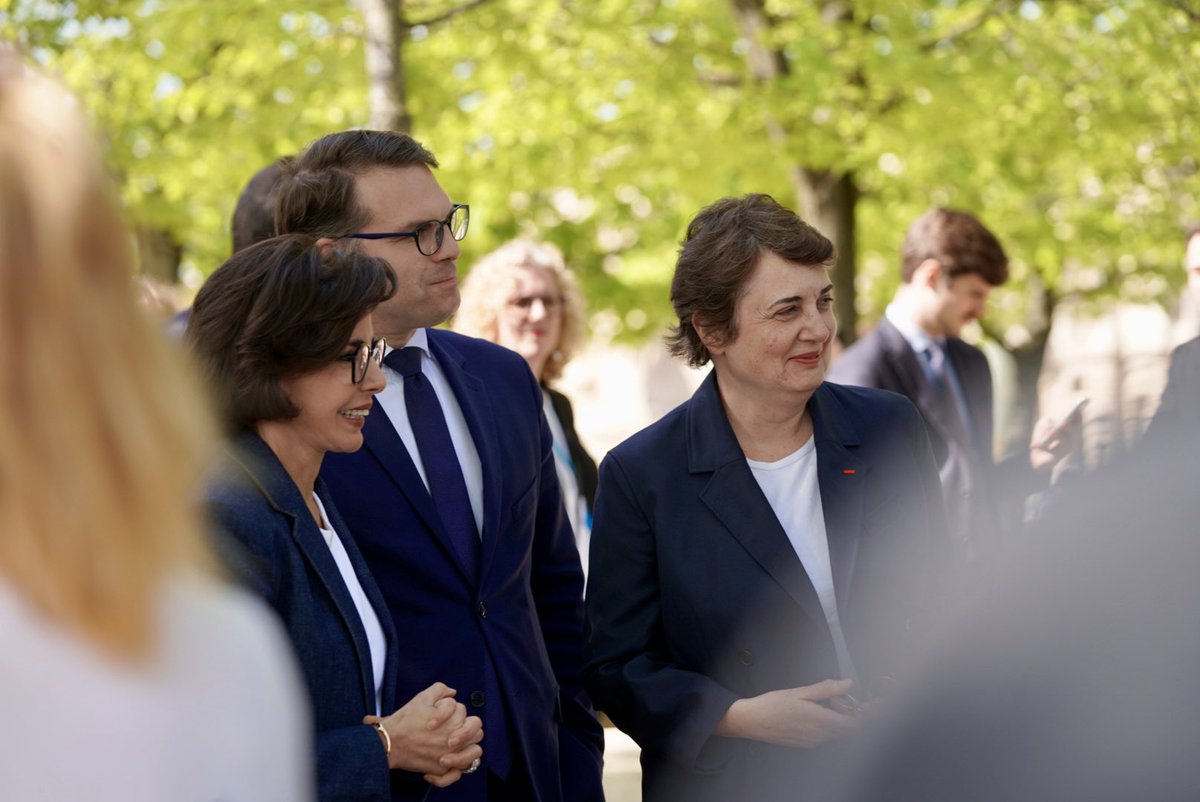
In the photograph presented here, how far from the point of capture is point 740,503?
11.4 feet

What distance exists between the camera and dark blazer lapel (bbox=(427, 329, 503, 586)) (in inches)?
133

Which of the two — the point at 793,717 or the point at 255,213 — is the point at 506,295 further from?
the point at 793,717

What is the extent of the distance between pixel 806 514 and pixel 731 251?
0.67 m

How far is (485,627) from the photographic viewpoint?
10.9 feet

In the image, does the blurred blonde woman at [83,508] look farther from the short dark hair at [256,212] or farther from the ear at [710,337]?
the short dark hair at [256,212]

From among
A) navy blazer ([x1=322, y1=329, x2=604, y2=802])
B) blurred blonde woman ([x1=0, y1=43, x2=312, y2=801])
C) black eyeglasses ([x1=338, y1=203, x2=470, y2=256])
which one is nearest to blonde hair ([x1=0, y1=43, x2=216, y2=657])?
blurred blonde woman ([x1=0, y1=43, x2=312, y2=801])

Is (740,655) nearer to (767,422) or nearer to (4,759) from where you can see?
(767,422)

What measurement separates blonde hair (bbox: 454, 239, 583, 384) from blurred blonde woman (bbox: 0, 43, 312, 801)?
480 cm

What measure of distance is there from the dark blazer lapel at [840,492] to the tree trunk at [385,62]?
4.62 m

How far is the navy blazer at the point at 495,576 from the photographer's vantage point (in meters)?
3.27

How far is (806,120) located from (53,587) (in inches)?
440

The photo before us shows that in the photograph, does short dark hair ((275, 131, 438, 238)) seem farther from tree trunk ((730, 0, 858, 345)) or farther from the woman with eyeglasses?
tree trunk ((730, 0, 858, 345))

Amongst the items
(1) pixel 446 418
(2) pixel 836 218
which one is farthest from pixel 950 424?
(2) pixel 836 218

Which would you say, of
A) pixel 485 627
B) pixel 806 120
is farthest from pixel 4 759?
pixel 806 120
